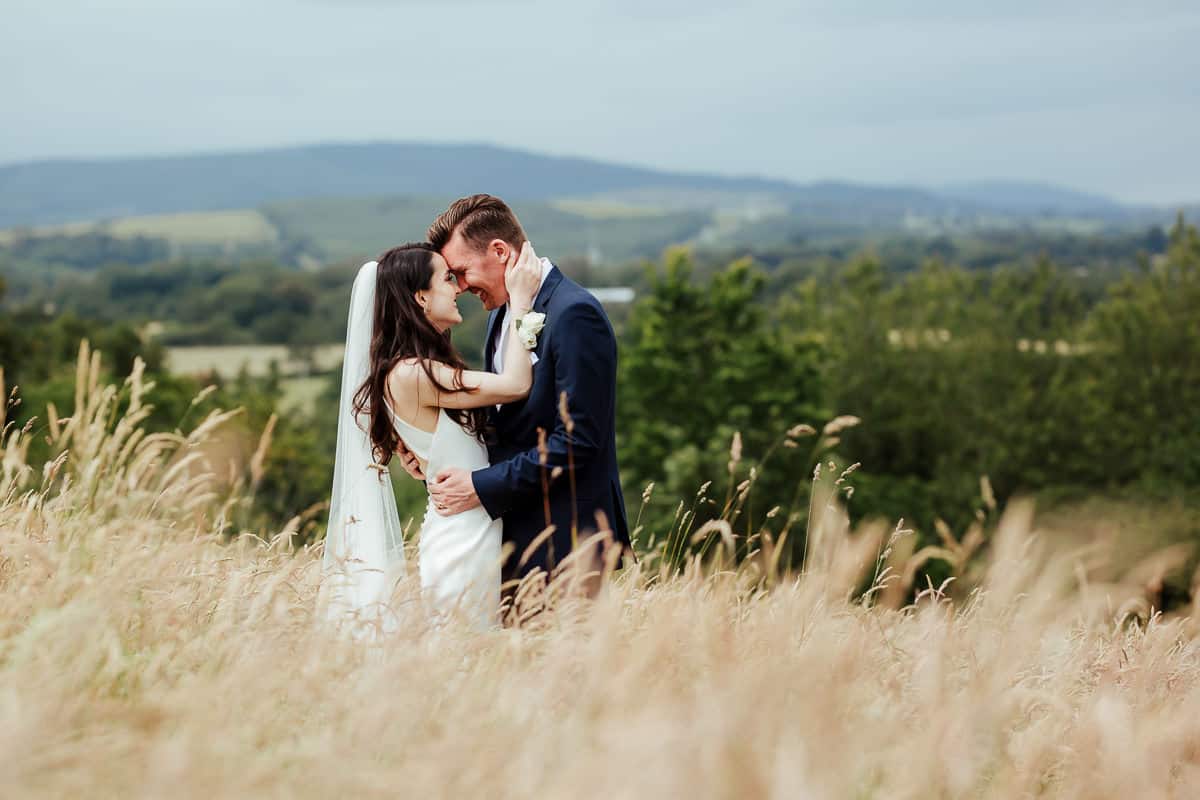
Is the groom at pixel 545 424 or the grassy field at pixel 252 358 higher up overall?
the groom at pixel 545 424

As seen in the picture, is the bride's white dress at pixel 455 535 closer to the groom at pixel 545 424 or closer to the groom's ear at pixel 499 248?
the groom at pixel 545 424

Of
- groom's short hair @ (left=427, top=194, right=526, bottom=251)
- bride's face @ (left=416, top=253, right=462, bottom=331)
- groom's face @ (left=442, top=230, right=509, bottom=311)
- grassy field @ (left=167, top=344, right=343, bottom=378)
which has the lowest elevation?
grassy field @ (left=167, top=344, right=343, bottom=378)

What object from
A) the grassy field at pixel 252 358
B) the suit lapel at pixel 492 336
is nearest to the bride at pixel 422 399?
the suit lapel at pixel 492 336

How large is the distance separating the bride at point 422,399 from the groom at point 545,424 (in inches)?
3.1

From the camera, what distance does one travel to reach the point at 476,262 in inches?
197

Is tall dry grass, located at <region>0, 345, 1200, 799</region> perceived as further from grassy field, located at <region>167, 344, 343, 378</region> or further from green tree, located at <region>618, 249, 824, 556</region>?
grassy field, located at <region>167, 344, 343, 378</region>

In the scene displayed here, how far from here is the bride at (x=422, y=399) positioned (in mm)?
4789

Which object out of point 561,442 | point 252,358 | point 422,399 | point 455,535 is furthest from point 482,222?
point 252,358

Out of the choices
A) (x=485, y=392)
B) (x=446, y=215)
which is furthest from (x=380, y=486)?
(x=446, y=215)

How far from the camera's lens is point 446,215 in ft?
16.5

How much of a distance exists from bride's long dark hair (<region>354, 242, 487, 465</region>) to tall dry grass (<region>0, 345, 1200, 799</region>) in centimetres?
82

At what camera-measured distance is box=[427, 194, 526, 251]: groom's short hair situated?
4.98 m

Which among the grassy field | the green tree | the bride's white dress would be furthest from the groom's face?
the grassy field

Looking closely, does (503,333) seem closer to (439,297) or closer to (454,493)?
(439,297)
